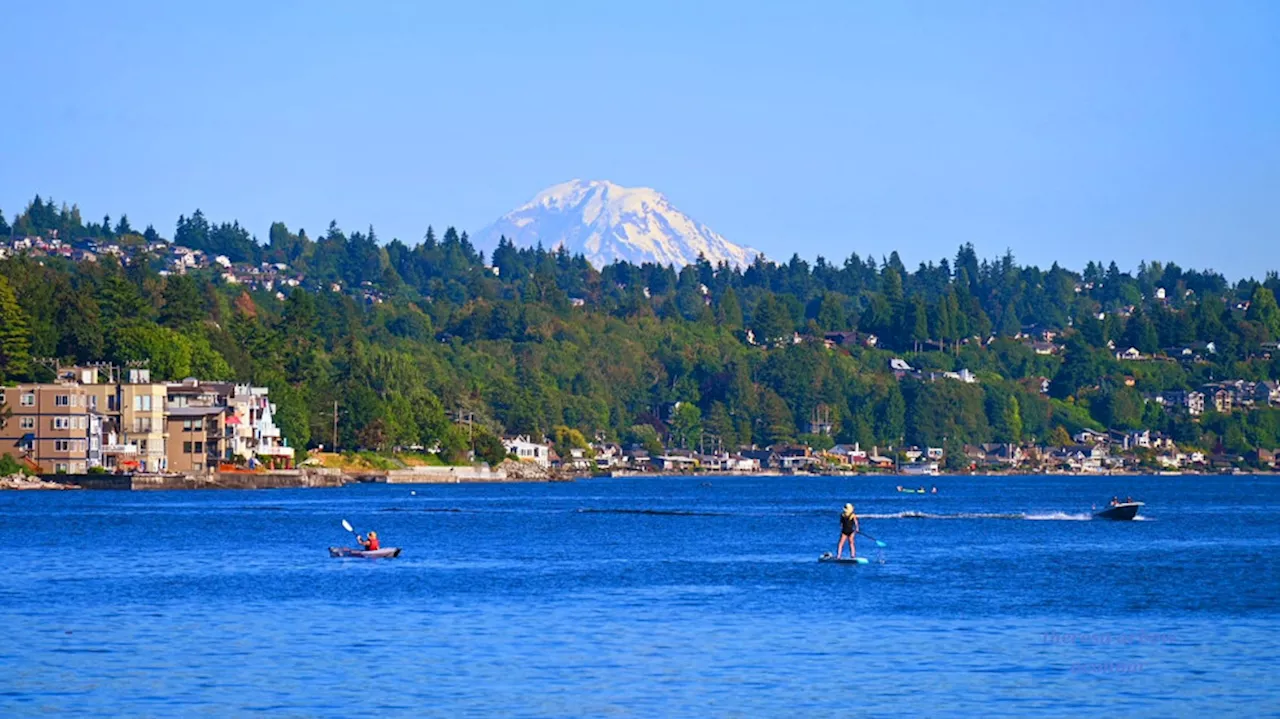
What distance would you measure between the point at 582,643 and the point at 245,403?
431 feet

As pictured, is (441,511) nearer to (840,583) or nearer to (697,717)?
(840,583)

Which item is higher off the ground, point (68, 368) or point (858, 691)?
point (68, 368)

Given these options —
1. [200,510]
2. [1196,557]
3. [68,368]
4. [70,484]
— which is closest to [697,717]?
[1196,557]

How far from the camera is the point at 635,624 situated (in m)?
49.2

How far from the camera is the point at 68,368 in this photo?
172 meters

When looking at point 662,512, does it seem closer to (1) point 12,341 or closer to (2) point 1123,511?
(2) point 1123,511

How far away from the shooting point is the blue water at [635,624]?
122 ft

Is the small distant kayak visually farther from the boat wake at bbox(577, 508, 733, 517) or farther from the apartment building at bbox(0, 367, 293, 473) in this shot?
the apartment building at bbox(0, 367, 293, 473)

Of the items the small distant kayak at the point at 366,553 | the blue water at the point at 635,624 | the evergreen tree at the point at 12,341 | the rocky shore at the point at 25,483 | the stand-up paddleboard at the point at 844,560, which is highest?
the evergreen tree at the point at 12,341

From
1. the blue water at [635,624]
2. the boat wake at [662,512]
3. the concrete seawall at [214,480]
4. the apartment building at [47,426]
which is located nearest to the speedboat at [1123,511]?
the blue water at [635,624]

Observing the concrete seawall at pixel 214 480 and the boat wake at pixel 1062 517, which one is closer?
the boat wake at pixel 1062 517

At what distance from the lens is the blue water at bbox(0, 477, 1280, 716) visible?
3731cm

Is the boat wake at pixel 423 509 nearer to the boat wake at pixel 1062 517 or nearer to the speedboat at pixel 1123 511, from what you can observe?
the boat wake at pixel 1062 517

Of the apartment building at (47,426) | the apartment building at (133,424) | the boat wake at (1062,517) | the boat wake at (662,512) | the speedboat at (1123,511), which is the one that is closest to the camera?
the speedboat at (1123,511)
